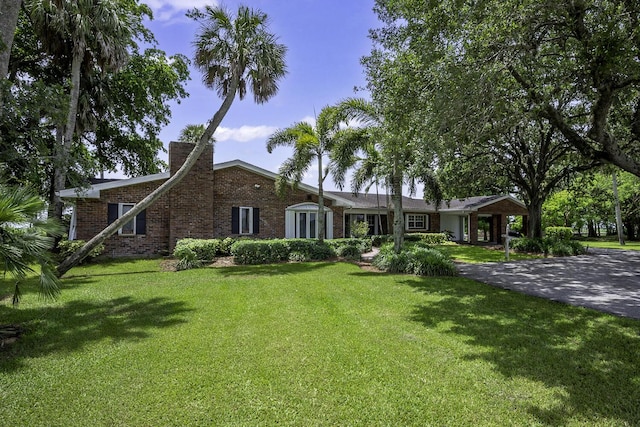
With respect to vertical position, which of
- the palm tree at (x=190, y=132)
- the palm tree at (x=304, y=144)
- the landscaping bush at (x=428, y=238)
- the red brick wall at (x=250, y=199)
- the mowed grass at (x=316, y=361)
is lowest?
the mowed grass at (x=316, y=361)

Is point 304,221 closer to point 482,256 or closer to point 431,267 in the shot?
point 431,267

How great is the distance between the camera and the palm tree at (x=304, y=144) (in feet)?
52.5

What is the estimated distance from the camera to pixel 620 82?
22.3ft

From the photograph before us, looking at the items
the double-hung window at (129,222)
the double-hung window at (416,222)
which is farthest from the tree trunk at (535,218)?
the double-hung window at (129,222)

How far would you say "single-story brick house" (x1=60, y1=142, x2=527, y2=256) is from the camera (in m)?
→ 15.1

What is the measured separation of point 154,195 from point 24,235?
6.74 m

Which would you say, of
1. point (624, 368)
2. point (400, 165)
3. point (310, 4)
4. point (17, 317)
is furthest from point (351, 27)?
point (17, 317)

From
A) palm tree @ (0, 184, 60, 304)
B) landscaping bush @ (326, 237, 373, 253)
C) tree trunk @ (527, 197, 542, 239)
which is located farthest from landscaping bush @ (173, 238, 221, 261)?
tree trunk @ (527, 197, 542, 239)

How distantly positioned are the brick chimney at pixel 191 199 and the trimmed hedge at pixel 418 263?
29.7 ft

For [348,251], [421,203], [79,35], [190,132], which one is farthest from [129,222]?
[421,203]

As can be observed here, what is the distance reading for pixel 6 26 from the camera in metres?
7.14

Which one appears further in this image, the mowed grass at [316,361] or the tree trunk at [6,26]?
the tree trunk at [6,26]

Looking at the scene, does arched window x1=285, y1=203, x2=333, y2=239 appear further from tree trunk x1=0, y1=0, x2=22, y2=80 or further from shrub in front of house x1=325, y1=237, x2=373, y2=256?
tree trunk x1=0, y1=0, x2=22, y2=80

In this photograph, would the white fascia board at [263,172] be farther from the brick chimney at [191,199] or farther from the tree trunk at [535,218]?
the tree trunk at [535,218]
